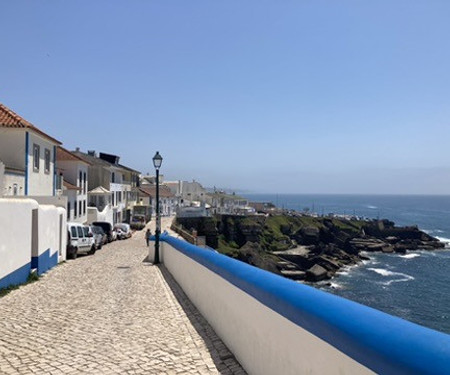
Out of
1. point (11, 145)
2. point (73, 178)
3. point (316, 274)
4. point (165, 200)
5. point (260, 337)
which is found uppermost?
point (11, 145)

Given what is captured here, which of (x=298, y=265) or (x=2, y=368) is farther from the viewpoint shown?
(x=298, y=265)

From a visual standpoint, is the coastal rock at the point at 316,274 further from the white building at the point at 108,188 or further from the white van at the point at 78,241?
the white van at the point at 78,241

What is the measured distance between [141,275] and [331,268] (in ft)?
155

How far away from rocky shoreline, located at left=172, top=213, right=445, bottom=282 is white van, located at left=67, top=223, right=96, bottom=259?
34.4 metres

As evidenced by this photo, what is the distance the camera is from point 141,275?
15672 millimetres

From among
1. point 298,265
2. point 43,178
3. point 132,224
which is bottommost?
point 298,265

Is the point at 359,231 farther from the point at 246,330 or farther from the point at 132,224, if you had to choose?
the point at 246,330

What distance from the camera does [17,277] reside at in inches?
487

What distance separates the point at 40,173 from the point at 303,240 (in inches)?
2831

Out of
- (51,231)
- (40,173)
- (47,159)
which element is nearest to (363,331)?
(51,231)

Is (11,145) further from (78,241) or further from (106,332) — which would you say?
(106,332)

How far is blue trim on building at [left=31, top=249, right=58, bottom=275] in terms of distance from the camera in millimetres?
14406

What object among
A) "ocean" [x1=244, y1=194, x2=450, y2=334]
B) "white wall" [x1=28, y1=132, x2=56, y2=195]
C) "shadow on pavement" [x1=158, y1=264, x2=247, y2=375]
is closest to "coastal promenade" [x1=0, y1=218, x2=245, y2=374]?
"shadow on pavement" [x1=158, y1=264, x2=247, y2=375]

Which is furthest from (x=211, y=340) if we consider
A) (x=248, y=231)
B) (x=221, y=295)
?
(x=248, y=231)
